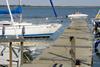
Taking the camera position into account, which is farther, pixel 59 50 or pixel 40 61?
A: pixel 59 50

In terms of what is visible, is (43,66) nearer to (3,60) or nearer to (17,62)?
(17,62)

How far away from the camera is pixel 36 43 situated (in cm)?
2991

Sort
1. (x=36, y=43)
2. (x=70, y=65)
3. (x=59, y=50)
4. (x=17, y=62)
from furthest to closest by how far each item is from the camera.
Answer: (x=36, y=43) → (x=59, y=50) → (x=17, y=62) → (x=70, y=65)

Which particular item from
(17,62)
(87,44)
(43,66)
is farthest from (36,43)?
(43,66)

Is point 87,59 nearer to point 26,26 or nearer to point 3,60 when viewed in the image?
point 3,60

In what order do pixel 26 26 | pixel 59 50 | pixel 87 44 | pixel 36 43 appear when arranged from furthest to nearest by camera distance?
pixel 26 26, pixel 36 43, pixel 87 44, pixel 59 50

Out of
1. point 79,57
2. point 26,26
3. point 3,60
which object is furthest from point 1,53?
point 26,26

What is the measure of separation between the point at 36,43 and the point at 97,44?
5316 mm

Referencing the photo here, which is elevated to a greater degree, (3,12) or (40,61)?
(3,12)

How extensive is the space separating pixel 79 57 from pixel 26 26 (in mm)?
16473

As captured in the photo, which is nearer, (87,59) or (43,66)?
(43,66)

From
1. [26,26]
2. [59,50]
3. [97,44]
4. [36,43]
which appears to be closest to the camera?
[59,50]

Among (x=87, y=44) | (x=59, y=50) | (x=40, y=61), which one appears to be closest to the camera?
(x=40, y=61)

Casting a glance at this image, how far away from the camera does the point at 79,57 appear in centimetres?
1814
